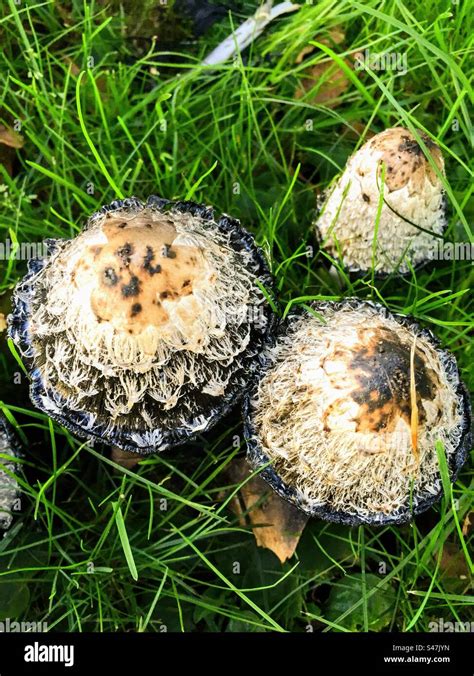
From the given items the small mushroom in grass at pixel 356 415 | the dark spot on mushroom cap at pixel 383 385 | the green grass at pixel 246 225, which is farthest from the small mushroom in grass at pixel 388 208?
the dark spot on mushroom cap at pixel 383 385

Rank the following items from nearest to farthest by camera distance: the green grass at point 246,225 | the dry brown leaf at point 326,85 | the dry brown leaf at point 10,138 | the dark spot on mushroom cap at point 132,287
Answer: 1. the dark spot on mushroom cap at point 132,287
2. the green grass at point 246,225
3. the dry brown leaf at point 10,138
4. the dry brown leaf at point 326,85

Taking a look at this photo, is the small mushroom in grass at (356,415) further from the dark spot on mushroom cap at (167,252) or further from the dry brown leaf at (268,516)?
the dark spot on mushroom cap at (167,252)

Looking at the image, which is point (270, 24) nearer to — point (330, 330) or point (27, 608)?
point (330, 330)

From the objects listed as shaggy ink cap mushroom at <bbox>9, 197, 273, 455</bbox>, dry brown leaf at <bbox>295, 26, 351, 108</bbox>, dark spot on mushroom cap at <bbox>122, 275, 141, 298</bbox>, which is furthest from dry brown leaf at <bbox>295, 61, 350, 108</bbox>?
dark spot on mushroom cap at <bbox>122, 275, 141, 298</bbox>

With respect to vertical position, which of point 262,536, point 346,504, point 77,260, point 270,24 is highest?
point 270,24

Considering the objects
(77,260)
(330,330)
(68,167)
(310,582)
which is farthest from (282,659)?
(68,167)

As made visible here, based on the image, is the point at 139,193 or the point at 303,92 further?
the point at 303,92

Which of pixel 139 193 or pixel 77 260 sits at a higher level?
pixel 77 260

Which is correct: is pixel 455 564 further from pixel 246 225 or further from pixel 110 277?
pixel 110 277
